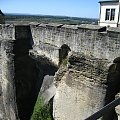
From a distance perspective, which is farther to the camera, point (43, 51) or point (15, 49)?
point (15, 49)

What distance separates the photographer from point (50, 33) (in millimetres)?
10258

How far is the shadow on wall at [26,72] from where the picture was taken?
38.8 ft

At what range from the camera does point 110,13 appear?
86.2ft

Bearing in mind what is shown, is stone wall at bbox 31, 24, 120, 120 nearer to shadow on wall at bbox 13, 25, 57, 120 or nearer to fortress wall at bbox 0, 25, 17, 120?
shadow on wall at bbox 13, 25, 57, 120

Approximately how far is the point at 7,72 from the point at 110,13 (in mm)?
17224

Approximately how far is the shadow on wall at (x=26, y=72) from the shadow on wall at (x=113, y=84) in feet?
13.0

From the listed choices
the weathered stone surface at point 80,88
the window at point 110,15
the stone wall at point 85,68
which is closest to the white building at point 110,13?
the window at point 110,15

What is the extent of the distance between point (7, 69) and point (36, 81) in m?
1.70

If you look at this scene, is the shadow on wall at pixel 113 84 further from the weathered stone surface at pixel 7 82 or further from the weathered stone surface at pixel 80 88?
the weathered stone surface at pixel 7 82

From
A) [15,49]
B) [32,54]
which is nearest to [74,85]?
[32,54]

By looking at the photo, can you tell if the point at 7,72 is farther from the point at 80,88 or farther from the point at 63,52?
the point at 80,88

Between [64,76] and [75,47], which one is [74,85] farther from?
[75,47]

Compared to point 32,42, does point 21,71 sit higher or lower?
lower

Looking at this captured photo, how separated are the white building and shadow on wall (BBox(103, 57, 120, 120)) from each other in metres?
17.5
